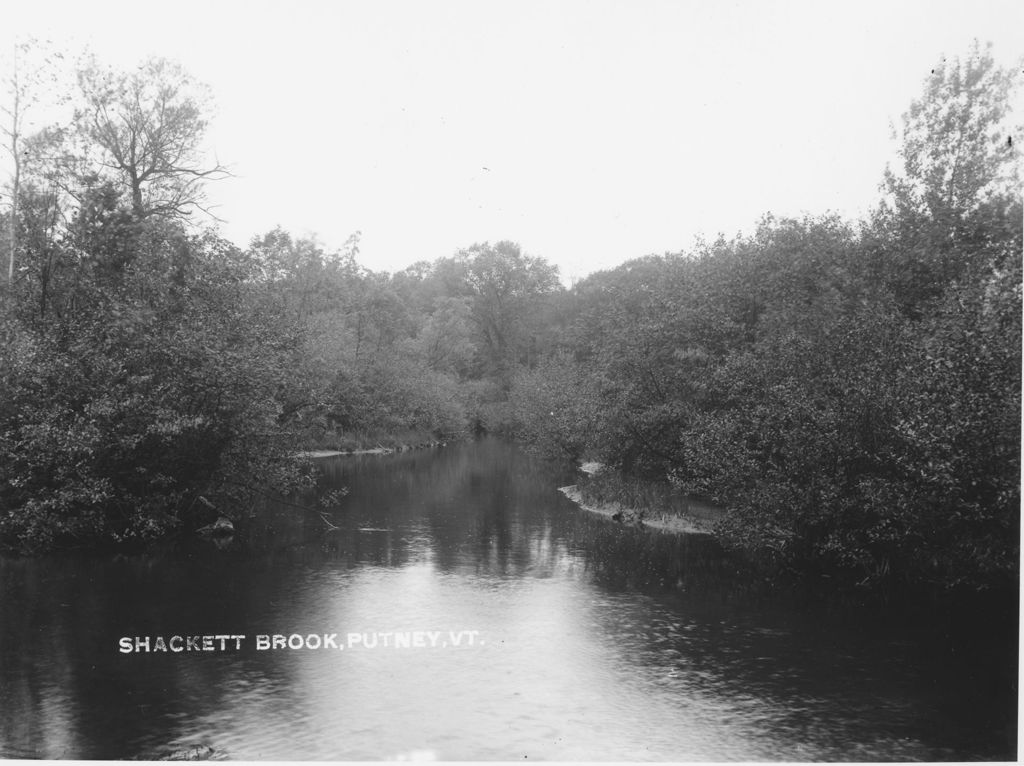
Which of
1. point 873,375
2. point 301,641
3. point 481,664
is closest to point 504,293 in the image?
point 873,375

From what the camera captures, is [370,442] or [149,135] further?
[370,442]

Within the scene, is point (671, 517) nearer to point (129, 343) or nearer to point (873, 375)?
point (873, 375)

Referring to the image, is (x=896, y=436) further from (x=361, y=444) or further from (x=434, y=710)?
(x=361, y=444)

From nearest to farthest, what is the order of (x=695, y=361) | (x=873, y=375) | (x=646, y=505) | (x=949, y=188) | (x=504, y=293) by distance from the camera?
(x=873, y=375) < (x=949, y=188) < (x=695, y=361) < (x=646, y=505) < (x=504, y=293)

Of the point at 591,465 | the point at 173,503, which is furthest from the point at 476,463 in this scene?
the point at 173,503

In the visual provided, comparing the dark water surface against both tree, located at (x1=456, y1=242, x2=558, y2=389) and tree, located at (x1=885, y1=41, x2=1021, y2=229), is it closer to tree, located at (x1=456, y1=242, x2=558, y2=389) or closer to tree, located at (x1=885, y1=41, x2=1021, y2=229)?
tree, located at (x1=885, y1=41, x2=1021, y2=229)

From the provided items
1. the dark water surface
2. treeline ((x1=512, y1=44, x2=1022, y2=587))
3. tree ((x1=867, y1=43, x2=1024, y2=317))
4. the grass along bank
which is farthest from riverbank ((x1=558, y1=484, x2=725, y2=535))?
tree ((x1=867, y1=43, x2=1024, y2=317))
